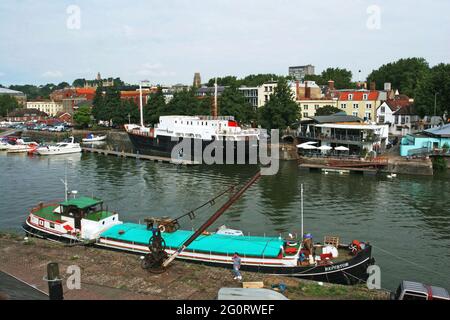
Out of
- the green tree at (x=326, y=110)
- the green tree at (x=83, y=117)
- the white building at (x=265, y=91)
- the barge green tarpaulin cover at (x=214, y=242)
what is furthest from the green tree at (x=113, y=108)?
the barge green tarpaulin cover at (x=214, y=242)

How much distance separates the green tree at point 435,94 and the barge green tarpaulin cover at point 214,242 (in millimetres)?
55270

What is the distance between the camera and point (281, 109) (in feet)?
228

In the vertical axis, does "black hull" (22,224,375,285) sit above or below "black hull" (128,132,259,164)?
below

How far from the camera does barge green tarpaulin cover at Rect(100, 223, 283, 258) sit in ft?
67.3

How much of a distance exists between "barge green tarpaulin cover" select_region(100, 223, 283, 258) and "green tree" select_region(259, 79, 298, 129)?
48.4m

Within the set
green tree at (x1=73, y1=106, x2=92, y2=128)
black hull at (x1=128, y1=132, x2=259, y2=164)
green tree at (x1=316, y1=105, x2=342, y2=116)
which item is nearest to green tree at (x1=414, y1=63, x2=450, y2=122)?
green tree at (x1=316, y1=105, x2=342, y2=116)

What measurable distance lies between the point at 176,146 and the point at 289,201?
114 ft

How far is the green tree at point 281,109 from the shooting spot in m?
69.8

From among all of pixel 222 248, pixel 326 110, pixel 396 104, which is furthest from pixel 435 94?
pixel 222 248

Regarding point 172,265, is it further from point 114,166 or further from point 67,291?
point 114,166

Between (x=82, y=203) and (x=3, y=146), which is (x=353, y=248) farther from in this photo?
(x=3, y=146)

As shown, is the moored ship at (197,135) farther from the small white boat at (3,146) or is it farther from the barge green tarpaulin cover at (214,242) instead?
the barge green tarpaulin cover at (214,242)

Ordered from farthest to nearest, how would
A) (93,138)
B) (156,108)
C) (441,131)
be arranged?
(156,108) → (93,138) → (441,131)

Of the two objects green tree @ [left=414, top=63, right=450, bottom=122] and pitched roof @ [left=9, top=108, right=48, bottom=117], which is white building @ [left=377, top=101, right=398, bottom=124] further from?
pitched roof @ [left=9, top=108, right=48, bottom=117]
